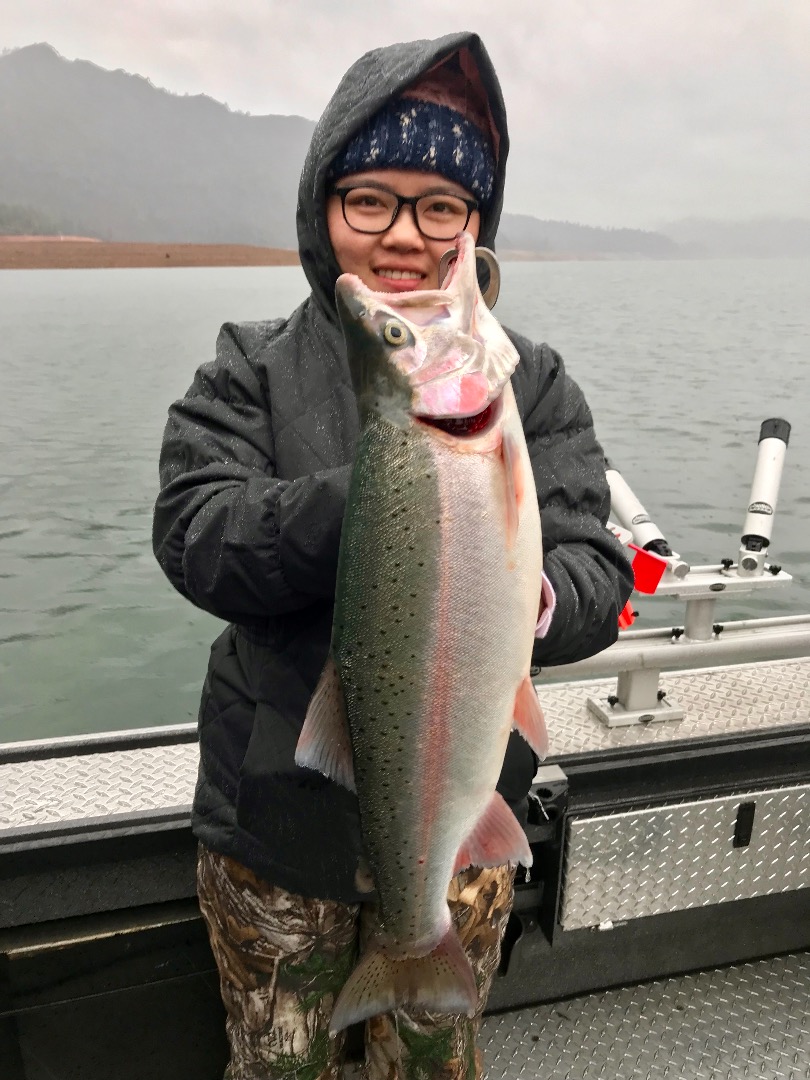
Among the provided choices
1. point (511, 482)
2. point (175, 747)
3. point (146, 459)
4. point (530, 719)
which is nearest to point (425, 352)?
point (511, 482)

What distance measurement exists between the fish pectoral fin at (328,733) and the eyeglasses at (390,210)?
0.81 metres

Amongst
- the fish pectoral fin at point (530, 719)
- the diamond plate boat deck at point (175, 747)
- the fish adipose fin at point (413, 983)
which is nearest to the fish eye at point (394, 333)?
the fish pectoral fin at point (530, 719)

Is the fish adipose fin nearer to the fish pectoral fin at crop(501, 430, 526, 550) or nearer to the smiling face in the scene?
the fish pectoral fin at crop(501, 430, 526, 550)

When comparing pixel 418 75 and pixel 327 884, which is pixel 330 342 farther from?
pixel 327 884

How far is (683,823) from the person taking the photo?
2312 millimetres

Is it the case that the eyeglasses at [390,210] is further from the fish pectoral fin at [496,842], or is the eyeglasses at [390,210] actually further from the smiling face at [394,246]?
the fish pectoral fin at [496,842]

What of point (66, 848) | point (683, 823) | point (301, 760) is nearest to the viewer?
point (301, 760)

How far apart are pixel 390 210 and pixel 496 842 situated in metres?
1.12

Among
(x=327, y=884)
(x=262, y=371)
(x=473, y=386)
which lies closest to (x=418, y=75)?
(x=262, y=371)

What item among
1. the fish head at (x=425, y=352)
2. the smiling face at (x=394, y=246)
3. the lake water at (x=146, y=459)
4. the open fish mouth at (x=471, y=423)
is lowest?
the lake water at (x=146, y=459)

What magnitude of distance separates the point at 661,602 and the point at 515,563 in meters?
7.75

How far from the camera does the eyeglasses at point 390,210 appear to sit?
152cm

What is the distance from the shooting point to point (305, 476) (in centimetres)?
139

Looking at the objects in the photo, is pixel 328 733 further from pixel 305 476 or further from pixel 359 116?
pixel 359 116
